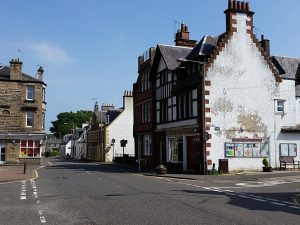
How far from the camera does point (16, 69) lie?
48.8 metres

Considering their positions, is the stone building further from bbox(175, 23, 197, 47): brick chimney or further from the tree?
the tree

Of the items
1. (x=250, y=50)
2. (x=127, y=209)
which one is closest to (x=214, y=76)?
(x=250, y=50)

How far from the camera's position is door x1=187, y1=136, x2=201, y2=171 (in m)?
30.1

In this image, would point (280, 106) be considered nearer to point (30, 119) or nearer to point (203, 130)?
point (203, 130)

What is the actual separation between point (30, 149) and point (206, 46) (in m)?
27.6

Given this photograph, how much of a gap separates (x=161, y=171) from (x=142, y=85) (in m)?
15.2

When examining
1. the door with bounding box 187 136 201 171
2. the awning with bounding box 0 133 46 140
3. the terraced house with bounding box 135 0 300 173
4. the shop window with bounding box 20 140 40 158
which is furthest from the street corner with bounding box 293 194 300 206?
the shop window with bounding box 20 140 40 158

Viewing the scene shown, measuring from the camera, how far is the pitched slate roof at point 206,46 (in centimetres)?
3143

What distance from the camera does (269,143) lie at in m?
31.7

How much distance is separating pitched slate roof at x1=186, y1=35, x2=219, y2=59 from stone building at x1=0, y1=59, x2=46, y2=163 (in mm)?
23809

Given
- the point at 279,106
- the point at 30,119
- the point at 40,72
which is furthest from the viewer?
the point at 40,72

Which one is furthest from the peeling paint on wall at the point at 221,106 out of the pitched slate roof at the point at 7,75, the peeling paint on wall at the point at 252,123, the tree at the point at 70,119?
the tree at the point at 70,119

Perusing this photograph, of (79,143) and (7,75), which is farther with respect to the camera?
(79,143)

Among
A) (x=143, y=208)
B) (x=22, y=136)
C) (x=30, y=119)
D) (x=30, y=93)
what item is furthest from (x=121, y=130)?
(x=143, y=208)
